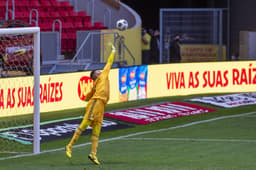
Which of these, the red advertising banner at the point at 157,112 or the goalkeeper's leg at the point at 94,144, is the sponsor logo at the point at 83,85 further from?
the goalkeeper's leg at the point at 94,144

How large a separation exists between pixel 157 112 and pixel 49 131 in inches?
185

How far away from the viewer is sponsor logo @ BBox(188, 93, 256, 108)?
2714 cm

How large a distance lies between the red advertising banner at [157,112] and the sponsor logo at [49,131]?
92cm

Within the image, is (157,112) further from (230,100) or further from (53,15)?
(53,15)

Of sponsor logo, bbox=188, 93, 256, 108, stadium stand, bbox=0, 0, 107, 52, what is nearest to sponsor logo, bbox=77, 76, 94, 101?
sponsor logo, bbox=188, 93, 256, 108

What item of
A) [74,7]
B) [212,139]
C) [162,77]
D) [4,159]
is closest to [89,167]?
[4,159]

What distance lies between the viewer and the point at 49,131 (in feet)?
68.8

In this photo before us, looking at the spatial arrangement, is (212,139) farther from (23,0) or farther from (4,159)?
(23,0)

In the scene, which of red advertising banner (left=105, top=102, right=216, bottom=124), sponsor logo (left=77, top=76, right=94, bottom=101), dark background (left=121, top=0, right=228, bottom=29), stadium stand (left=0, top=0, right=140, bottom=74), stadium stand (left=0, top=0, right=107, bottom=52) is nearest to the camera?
red advertising banner (left=105, top=102, right=216, bottom=124)

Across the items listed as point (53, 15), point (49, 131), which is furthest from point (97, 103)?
point (53, 15)

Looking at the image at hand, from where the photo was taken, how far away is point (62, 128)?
70.4 feet

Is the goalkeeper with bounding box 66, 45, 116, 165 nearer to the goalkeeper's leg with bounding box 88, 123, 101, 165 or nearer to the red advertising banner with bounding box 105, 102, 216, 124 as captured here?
the goalkeeper's leg with bounding box 88, 123, 101, 165

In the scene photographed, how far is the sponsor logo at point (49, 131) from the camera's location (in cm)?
1914

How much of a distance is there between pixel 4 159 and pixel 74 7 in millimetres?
19641
